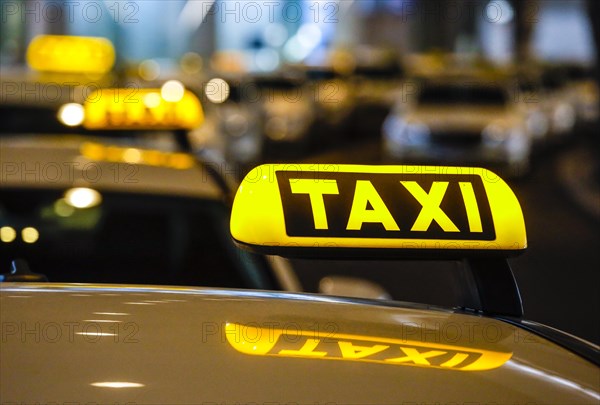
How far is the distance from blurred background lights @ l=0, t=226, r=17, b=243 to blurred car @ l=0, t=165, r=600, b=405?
6.15 ft

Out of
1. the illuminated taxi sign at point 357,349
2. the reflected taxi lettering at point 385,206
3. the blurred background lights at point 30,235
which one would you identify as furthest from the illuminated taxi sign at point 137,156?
the illuminated taxi sign at point 357,349

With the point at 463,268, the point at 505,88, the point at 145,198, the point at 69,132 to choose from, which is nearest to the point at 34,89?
the point at 69,132

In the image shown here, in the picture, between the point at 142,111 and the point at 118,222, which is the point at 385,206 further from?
the point at 142,111

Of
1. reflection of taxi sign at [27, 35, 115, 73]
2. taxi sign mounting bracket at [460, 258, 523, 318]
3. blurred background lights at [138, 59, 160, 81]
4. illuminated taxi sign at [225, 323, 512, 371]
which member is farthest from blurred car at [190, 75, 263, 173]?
illuminated taxi sign at [225, 323, 512, 371]

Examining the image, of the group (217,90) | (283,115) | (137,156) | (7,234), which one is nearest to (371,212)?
(7,234)

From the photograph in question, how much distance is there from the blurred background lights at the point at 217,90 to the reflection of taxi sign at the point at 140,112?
13240mm

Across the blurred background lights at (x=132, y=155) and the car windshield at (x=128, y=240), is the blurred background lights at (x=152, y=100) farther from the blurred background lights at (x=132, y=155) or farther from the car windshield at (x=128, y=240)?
the car windshield at (x=128, y=240)

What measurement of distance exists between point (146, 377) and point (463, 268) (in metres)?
0.91

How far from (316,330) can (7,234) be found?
2.24 m

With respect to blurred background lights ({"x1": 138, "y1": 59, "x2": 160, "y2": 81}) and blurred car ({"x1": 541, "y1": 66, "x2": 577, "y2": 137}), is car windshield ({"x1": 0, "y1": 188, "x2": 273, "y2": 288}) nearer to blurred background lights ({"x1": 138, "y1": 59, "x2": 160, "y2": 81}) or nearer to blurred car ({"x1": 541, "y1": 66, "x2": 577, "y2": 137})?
blurred background lights ({"x1": 138, "y1": 59, "x2": 160, "y2": 81})

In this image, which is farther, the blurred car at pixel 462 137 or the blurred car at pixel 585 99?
the blurred car at pixel 585 99

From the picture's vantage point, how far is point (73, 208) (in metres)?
4.36

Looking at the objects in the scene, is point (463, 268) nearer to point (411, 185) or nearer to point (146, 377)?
point (411, 185)

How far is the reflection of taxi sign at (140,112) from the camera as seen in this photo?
5695 millimetres
